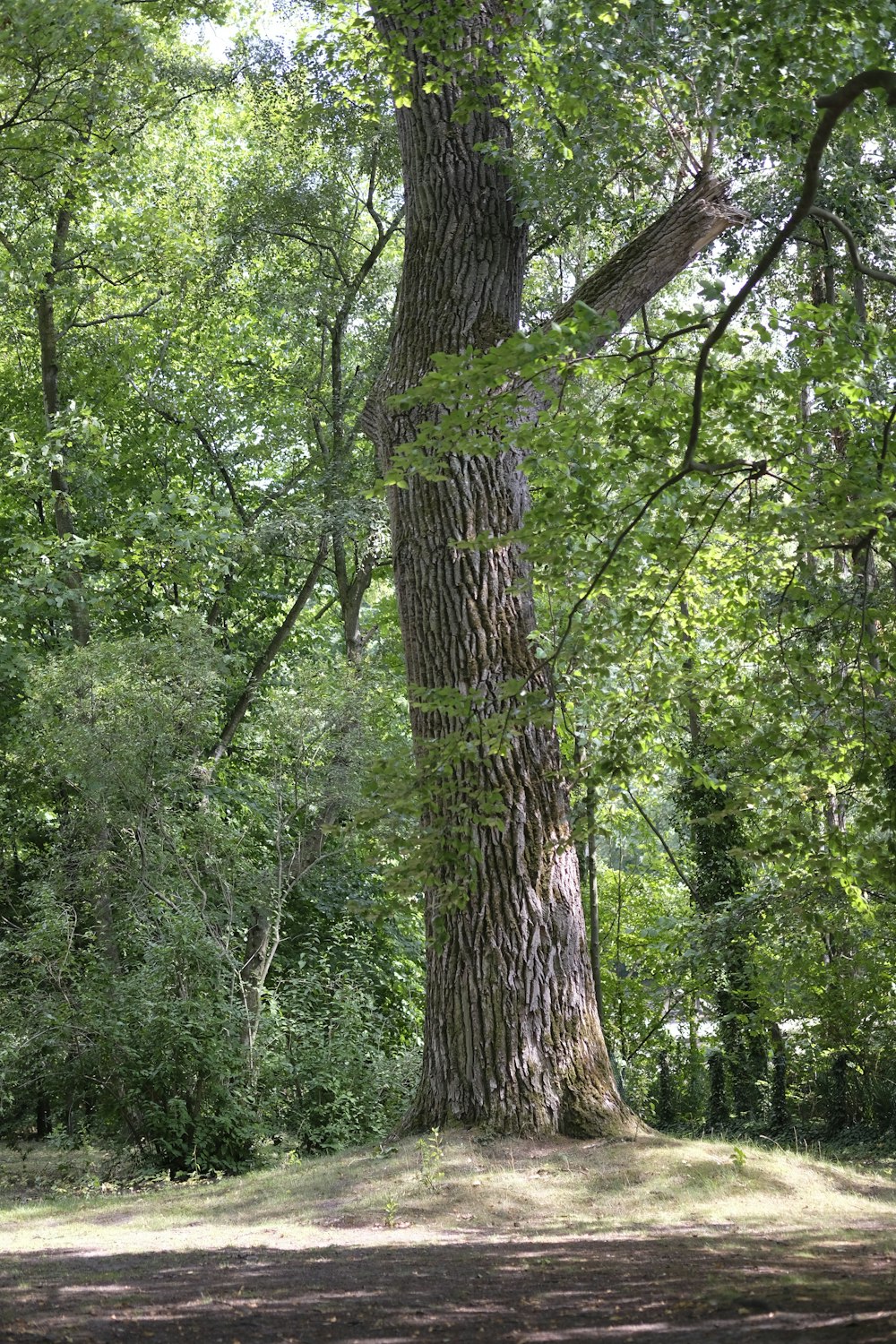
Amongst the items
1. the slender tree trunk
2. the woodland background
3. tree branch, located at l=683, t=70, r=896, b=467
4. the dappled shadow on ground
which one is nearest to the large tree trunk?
the woodland background

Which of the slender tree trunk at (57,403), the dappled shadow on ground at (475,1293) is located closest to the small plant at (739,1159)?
the dappled shadow on ground at (475,1293)

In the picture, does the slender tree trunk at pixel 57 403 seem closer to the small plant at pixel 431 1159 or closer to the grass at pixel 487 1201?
the grass at pixel 487 1201

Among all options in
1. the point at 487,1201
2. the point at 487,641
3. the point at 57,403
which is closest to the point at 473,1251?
the point at 487,1201

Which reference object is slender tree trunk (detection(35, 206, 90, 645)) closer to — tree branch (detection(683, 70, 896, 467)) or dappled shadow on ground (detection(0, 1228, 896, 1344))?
dappled shadow on ground (detection(0, 1228, 896, 1344))

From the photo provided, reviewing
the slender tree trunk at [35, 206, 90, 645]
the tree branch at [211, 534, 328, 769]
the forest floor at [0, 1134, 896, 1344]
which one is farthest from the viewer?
the tree branch at [211, 534, 328, 769]

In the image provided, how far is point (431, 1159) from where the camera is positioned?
23.4ft

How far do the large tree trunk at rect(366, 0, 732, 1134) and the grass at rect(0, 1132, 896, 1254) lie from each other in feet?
1.45

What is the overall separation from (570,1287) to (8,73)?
35.5 feet

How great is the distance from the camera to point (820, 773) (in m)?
6.13

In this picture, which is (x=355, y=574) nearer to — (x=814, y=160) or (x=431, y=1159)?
(x=431, y=1159)

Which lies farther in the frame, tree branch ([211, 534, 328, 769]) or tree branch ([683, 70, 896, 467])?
tree branch ([211, 534, 328, 769])

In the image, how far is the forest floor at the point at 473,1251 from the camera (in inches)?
141

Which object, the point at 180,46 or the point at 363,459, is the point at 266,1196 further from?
the point at 180,46

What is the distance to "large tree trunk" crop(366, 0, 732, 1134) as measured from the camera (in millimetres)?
7742
